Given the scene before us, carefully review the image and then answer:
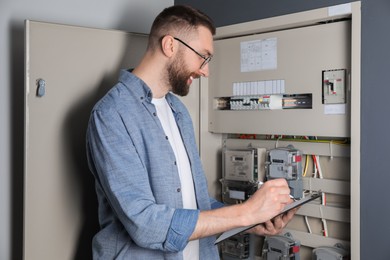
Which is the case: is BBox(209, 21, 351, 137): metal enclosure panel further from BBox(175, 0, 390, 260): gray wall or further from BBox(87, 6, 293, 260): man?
BBox(87, 6, 293, 260): man

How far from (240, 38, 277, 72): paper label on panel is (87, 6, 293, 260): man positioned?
0.56m

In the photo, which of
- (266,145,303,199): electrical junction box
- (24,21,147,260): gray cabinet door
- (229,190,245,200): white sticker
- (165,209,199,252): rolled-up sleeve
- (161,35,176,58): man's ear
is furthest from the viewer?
(229,190,245,200): white sticker

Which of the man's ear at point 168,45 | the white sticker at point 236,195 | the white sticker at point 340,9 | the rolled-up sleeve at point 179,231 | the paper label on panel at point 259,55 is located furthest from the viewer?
the white sticker at point 236,195

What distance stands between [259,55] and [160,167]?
1.01 metres

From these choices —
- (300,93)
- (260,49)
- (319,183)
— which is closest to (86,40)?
(260,49)

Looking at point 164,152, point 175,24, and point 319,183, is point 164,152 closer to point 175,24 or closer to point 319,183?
point 175,24

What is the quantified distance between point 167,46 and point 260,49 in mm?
753

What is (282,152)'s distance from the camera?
2.05 metres

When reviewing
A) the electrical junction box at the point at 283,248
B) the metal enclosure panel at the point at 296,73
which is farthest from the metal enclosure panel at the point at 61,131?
the electrical junction box at the point at 283,248

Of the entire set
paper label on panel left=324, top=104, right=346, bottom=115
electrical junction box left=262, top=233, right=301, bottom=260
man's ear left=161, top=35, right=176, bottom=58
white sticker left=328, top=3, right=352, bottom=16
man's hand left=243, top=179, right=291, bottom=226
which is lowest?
electrical junction box left=262, top=233, right=301, bottom=260

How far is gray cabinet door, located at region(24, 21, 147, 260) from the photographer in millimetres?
1734

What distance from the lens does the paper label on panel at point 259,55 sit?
7.12 ft

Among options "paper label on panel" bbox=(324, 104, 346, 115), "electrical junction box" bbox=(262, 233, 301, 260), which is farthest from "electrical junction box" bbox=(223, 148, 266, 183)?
"paper label on panel" bbox=(324, 104, 346, 115)

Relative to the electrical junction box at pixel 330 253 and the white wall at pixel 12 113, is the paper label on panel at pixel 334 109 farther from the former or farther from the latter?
the white wall at pixel 12 113
